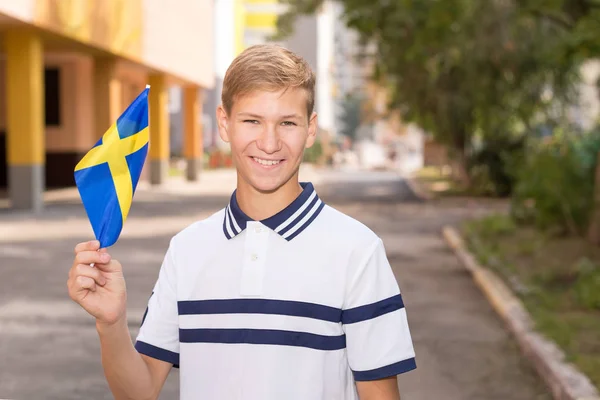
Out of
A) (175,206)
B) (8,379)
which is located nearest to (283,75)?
(8,379)

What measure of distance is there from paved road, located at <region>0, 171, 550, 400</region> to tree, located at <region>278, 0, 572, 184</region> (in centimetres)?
323

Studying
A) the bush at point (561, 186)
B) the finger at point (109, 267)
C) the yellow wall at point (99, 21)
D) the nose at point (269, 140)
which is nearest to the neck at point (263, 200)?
the nose at point (269, 140)

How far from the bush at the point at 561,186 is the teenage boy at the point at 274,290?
39.0 ft

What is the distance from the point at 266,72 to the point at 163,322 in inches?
26.8

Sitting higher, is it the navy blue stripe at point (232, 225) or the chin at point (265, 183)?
the chin at point (265, 183)

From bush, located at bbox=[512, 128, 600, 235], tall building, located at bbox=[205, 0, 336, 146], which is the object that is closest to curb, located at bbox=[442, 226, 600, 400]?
bush, located at bbox=[512, 128, 600, 235]

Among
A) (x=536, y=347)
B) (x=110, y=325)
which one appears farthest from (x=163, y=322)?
(x=536, y=347)

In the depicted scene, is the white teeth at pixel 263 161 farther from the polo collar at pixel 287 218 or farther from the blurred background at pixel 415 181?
the blurred background at pixel 415 181

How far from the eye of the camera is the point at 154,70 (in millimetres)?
33219

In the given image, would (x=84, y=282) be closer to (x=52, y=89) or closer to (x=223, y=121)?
(x=223, y=121)

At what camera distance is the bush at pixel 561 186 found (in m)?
14.0

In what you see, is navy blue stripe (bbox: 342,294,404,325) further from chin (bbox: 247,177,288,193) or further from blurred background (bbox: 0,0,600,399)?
blurred background (bbox: 0,0,600,399)

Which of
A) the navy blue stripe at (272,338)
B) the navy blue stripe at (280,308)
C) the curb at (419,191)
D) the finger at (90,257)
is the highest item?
the finger at (90,257)

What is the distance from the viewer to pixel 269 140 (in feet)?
7.97
